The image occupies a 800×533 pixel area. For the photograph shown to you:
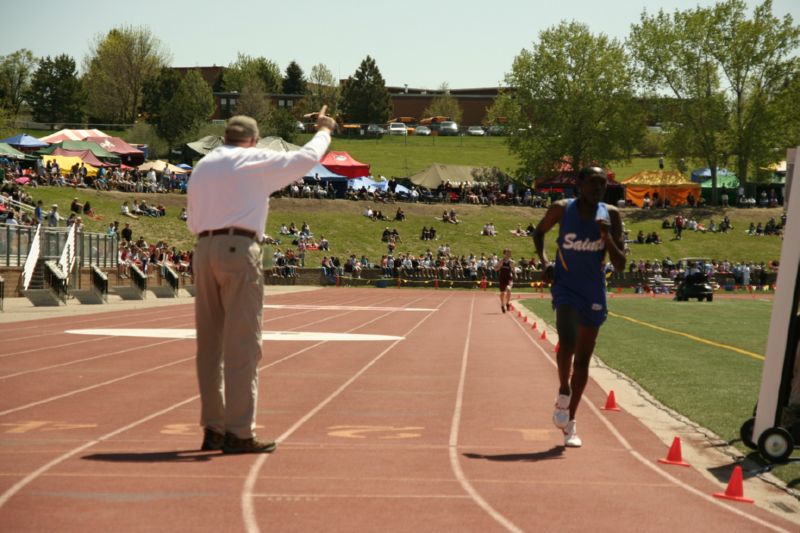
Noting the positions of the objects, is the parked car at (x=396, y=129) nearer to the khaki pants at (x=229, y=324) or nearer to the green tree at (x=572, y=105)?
the green tree at (x=572, y=105)

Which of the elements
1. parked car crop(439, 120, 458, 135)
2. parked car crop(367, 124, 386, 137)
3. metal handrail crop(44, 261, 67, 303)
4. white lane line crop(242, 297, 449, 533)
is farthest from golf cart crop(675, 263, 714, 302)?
parked car crop(439, 120, 458, 135)

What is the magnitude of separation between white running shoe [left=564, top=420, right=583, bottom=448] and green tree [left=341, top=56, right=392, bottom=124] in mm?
133484

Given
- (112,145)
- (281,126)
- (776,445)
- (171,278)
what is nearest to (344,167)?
(112,145)

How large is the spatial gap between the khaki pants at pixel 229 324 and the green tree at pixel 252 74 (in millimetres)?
144204

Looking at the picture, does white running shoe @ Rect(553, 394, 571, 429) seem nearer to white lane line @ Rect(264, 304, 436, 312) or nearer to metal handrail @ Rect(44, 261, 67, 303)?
white lane line @ Rect(264, 304, 436, 312)

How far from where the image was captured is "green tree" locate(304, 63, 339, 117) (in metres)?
137

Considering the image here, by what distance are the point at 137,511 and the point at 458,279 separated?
167ft

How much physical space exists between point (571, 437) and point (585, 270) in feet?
4.11

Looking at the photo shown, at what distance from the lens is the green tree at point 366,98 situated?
5541 inches

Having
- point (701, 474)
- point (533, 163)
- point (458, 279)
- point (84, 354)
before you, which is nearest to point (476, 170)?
point (533, 163)

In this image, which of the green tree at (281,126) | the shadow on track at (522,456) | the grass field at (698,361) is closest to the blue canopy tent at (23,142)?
the green tree at (281,126)

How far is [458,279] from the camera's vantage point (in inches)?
2210

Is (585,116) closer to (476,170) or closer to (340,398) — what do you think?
(476,170)

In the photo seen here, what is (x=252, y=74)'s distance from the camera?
155m
